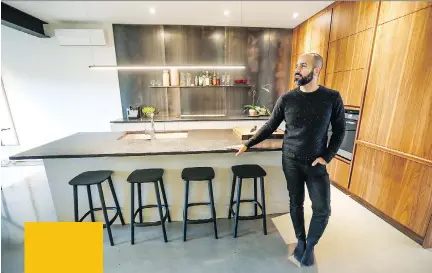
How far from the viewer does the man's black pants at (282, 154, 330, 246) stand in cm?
164

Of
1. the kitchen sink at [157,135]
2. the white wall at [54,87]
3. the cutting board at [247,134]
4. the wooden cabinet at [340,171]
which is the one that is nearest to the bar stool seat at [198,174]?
the cutting board at [247,134]

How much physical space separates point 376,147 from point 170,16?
3.52 meters

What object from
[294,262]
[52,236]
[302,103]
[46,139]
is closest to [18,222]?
Result: [52,236]

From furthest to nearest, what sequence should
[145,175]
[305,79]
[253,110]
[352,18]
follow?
[253,110] → [352,18] → [145,175] → [305,79]

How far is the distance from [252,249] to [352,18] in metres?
2.98

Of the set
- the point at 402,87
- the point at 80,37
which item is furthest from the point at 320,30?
the point at 80,37

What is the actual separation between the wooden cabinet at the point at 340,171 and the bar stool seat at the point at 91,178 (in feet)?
9.51

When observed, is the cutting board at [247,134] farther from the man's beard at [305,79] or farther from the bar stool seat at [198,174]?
the man's beard at [305,79]

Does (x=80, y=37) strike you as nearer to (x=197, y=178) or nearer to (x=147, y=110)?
(x=147, y=110)

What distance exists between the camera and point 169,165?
2178mm

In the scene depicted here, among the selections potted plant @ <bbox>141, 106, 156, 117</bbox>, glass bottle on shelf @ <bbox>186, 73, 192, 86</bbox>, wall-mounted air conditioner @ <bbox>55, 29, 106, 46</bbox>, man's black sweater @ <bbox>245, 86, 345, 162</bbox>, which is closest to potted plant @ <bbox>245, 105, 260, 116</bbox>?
glass bottle on shelf @ <bbox>186, 73, 192, 86</bbox>

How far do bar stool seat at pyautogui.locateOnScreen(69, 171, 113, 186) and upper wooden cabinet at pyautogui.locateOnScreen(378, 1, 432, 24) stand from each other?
3199 millimetres

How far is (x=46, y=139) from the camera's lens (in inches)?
164

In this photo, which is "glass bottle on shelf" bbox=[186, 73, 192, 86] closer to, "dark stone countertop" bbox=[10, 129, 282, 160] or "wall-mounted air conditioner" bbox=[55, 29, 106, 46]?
"wall-mounted air conditioner" bbox=[55, 29, 106, 46]
